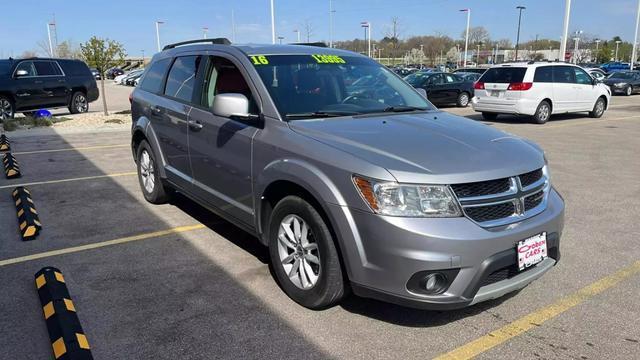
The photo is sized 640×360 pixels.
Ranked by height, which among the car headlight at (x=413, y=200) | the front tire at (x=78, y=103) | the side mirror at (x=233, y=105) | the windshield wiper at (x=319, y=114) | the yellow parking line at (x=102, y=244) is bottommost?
the yellow parking line at (x=102, y=244)

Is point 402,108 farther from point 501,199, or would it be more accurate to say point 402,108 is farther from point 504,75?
point 504,75

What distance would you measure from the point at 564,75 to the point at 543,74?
45.4 inches

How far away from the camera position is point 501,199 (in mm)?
3041

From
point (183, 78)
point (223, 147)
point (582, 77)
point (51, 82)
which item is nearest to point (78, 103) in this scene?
point (51, 82)

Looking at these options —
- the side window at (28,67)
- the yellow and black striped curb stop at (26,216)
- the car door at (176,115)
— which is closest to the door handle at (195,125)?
the car door at (176,115)

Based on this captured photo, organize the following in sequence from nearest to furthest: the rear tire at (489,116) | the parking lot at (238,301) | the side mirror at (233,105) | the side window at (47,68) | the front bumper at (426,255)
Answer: the front bumper at (426,255)
the parking lot at (238,301)
the side mirror at (233,105)
the rear tire at (489,116)
the side window at (47,68)

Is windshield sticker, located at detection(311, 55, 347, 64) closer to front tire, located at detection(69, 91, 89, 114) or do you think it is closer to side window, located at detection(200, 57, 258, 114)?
side window, located at detection(200, 57, 258, 114)

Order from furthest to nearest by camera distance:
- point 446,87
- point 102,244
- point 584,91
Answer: point 446,87 → point 584,91 → point 102,244

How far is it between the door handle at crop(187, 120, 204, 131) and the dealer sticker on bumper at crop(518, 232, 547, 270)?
2823 mm

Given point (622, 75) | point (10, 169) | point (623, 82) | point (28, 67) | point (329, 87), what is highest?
point (28, 67)

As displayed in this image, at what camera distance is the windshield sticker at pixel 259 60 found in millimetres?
Result: 4121

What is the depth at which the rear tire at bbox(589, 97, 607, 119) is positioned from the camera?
1634 centimetres

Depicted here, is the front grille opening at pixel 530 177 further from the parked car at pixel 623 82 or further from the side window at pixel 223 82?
the parked car at pixel 623 82

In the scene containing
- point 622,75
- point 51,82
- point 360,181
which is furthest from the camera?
point 622,75
